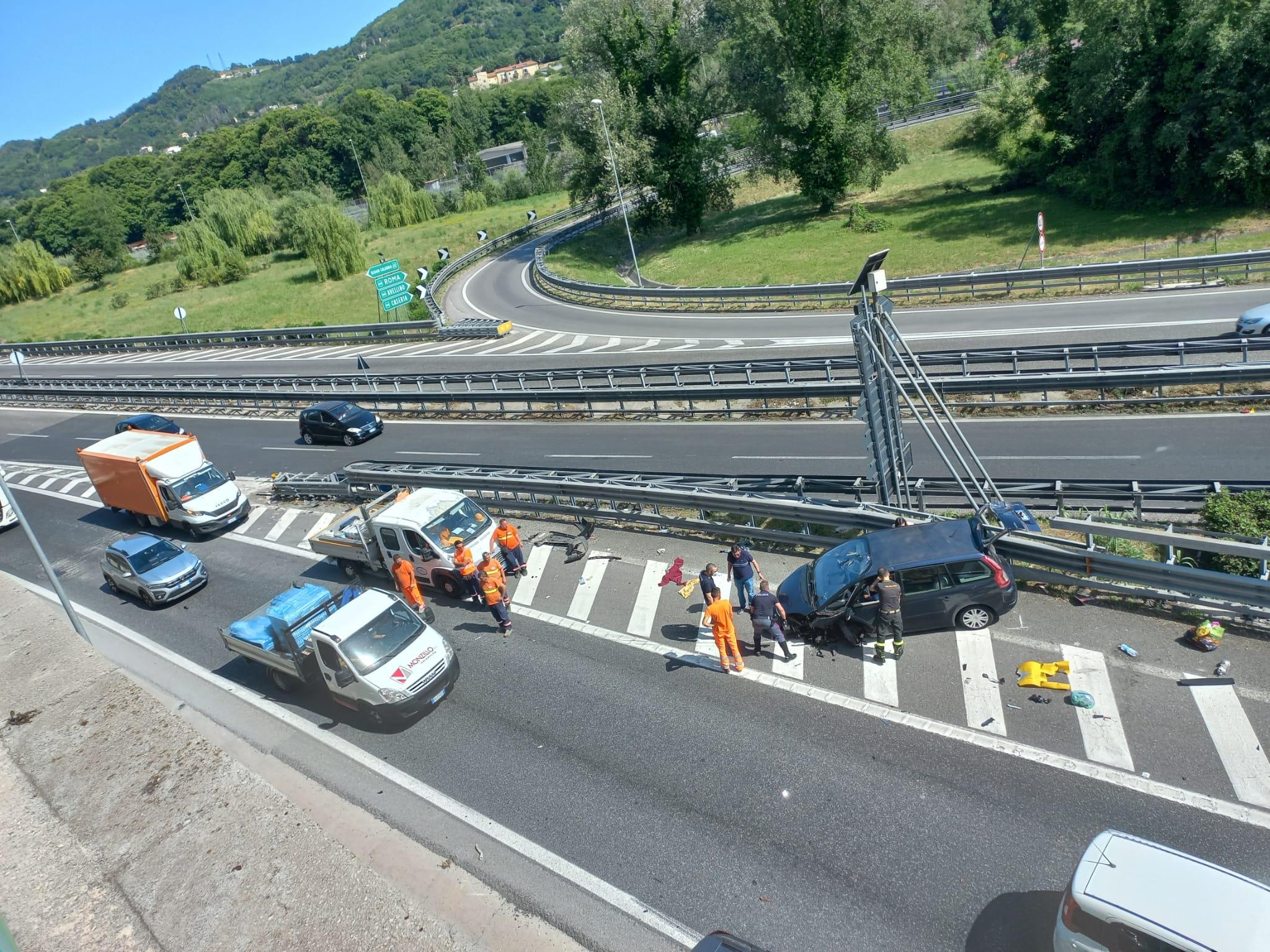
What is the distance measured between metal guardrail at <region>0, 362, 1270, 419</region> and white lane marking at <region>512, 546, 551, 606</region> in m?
7.86

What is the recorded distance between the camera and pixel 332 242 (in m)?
66.9

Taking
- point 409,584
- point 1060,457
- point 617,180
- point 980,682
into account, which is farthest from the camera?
point 617,180

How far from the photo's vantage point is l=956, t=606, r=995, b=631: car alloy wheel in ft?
36.3

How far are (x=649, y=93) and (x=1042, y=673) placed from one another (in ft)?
180

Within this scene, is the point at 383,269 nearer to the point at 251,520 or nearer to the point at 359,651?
the point at 251,520

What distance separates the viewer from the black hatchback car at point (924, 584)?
10.9m

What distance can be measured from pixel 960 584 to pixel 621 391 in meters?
15.1

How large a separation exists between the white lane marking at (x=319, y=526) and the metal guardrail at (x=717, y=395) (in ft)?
27.3

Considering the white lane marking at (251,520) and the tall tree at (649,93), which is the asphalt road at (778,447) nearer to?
the white lane marking at (251,520)

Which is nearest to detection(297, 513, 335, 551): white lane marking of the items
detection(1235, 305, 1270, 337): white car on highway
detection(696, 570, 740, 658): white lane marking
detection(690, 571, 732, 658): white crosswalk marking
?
detection(696, 570, 740, 658): white lane marking

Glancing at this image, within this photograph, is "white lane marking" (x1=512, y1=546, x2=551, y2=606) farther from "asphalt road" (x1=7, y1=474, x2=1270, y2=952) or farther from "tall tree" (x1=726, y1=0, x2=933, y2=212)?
"tall tree" (x1=726, y1=0, x2=933, y2=212)

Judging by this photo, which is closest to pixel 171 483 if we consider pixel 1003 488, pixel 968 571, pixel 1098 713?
pixel 968 571

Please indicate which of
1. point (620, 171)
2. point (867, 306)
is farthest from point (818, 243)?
point (867, 306)

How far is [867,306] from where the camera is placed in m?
13.2
